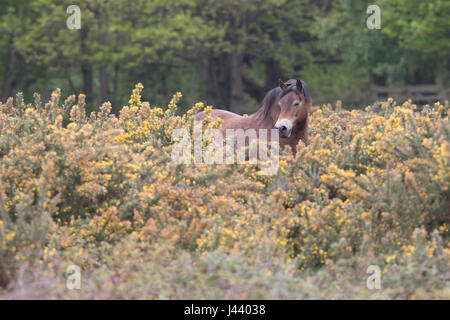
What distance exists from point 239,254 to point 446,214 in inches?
83.4

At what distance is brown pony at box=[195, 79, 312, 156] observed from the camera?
31.9 ft

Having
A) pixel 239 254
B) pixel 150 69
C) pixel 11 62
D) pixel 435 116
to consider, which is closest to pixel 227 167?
pixel 239 254

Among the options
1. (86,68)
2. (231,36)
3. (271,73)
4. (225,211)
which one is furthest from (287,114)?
(271,73)

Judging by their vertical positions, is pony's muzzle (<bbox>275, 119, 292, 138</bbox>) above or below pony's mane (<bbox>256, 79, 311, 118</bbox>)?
below

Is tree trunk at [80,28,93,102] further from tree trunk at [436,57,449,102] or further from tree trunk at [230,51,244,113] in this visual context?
tree trunk at [436,57,449,102]

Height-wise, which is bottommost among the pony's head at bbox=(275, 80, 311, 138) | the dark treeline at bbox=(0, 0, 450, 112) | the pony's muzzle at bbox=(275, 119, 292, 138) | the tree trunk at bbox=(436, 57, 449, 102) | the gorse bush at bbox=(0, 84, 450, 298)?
the gorse bush at bbox=(0, 84, 450, 298)

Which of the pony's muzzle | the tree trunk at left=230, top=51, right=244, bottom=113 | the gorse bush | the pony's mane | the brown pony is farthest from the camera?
the tree trunk at left=230, top=51, right=244, bottom=113

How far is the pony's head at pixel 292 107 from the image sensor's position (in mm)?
9672

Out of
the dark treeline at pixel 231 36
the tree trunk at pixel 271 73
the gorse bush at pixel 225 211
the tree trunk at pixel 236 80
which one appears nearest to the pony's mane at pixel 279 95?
the gorse bush at pixel 225 211

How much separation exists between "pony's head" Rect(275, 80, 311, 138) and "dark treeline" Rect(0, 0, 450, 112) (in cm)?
2339

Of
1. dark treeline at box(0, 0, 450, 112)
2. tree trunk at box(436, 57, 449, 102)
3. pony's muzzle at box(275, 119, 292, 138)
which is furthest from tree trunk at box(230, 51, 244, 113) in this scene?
pony's muzzle at box(275, 119, 292, 138)

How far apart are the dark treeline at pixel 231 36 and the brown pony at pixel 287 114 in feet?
76.0
